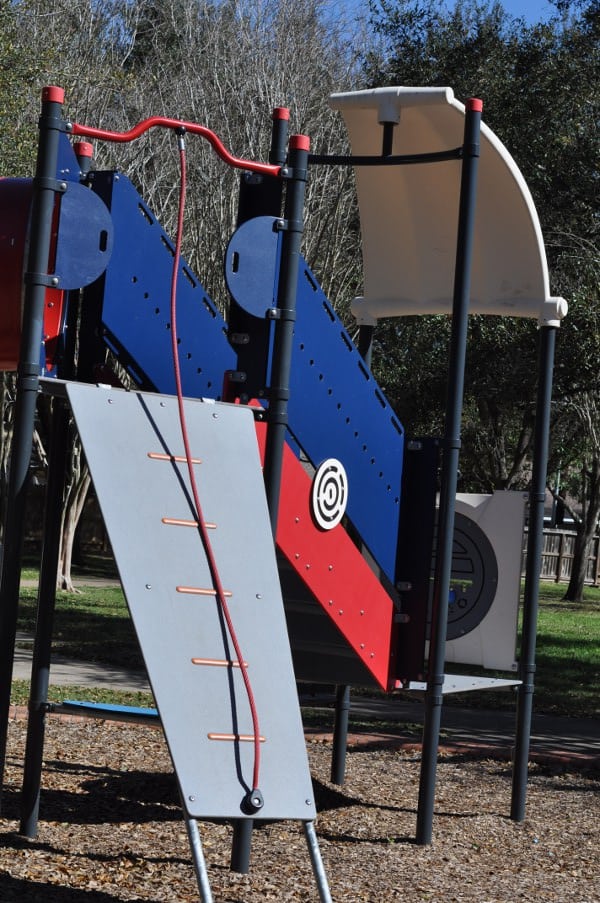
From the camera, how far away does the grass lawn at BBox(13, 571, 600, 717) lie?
10383mm

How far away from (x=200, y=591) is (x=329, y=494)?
1.45m

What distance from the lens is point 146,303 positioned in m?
4.86

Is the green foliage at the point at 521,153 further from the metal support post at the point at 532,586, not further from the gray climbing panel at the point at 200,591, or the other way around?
the gray climbing panel at the point at 200,591

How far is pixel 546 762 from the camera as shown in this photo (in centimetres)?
759

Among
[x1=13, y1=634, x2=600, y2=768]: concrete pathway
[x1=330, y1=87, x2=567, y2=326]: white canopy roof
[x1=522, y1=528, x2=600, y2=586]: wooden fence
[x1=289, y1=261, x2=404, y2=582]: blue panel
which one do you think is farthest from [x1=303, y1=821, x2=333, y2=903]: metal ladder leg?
[x1=522, y1=528, x2=600, y2=586]: wooden fence

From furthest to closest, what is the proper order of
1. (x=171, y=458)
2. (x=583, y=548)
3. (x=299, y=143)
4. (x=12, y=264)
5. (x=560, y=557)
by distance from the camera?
(x=560, y=557) → (x=583, y=548) → (x=299, y=143) → (x=12, y=264) → (x=171, y=458)

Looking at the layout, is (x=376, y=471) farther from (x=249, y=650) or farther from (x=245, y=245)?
(x=249, y=650)

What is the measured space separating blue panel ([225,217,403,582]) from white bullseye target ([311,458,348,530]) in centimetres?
6

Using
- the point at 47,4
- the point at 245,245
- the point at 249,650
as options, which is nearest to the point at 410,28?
the point at 47,4

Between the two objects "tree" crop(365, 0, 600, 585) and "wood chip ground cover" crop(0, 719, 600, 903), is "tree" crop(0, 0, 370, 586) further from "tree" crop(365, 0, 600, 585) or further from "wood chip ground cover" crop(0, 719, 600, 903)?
"wood chip ground cover" crop(0, 719, 600, 903)

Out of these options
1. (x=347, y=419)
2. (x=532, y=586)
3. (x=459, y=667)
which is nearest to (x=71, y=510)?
(x=459, y=667)

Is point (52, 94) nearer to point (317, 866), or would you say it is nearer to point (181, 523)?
point (181, 523)

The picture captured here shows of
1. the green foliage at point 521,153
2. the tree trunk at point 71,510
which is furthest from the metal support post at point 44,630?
the tree trunk at point 71,510

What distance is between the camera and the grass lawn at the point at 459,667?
10.4 metres
